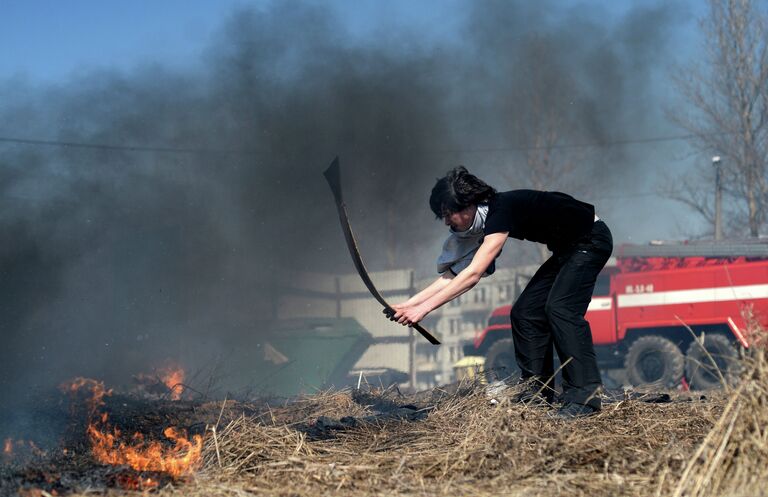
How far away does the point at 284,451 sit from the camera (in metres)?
3.56

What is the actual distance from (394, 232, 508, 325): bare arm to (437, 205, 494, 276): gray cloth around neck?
0.35 meters

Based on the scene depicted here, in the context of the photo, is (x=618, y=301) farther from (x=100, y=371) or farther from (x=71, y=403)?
(x=71, y=403)

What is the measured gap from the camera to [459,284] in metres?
4.16

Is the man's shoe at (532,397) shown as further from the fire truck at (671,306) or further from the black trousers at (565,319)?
the fire truck at (671,306)

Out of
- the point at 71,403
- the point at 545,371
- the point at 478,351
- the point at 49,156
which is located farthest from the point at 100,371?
the point at 545,371

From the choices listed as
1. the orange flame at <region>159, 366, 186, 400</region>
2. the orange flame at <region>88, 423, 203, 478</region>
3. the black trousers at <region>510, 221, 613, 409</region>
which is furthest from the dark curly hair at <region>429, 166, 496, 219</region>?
the orange flame at <region>159, 366, 186, 400</region>

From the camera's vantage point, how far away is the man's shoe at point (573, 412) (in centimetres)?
425

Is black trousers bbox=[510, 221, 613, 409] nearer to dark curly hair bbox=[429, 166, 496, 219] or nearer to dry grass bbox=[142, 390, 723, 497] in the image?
dry grass bbox=[142, 390, 723, 497]

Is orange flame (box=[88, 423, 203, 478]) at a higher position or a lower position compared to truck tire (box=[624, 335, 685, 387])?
higher

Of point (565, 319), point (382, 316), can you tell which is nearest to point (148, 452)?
point (565, 319)

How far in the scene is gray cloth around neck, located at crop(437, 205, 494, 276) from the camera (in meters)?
4.64

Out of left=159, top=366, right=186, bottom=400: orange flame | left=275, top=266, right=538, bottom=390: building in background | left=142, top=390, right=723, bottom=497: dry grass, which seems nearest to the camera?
left=142, top=390, right=723, bottom=497: dry grass

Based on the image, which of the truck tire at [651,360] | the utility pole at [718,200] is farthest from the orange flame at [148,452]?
the utility pole at [718,200]

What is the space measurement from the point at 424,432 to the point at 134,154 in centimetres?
1017
